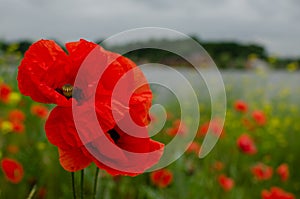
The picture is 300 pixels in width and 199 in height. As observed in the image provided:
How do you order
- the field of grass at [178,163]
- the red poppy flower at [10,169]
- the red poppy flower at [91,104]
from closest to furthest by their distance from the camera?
the red poppy flower at [91,104], the red poppy flower at [10,169], the field of grass at [178,163]

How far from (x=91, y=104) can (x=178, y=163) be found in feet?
3.81

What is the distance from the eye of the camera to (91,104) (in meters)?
0.54

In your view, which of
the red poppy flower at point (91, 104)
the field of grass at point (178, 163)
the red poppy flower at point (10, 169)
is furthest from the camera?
the field of grass at point (178, 163)

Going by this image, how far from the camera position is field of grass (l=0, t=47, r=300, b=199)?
1.62 metres

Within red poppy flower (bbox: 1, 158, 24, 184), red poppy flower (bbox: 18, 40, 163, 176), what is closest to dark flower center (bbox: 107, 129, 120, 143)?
red poppy flower (bbox: 18, 40, 163, 176)

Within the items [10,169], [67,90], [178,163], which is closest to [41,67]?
[67,90]

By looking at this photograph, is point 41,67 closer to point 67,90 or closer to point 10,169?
point 67,90

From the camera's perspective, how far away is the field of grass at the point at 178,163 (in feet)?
5.30

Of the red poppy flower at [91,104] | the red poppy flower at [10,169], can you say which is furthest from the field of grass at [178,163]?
the red poppy flower at [91,104]

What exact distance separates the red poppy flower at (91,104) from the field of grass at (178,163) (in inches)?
4.6

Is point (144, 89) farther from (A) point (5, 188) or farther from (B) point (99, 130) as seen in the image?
(A) point (5, 188)

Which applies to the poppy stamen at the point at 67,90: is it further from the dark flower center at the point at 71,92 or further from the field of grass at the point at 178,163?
the field of grass at the point at 178,163

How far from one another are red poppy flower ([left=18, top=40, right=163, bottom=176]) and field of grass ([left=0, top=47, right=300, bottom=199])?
0.39ft

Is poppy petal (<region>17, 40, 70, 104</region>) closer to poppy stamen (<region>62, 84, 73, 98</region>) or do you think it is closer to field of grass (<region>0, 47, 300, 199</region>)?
poppy stamen (<region>62, 84, 73, 98</region>)
